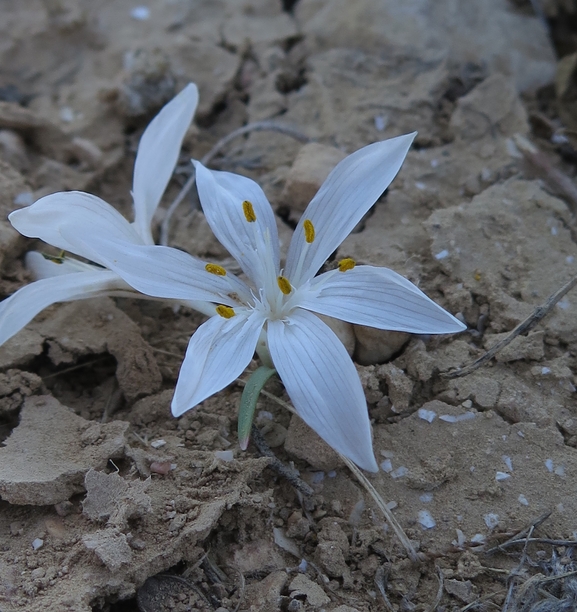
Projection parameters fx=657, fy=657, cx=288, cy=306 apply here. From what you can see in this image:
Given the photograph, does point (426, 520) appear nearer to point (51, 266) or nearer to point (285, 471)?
point (285, 471)

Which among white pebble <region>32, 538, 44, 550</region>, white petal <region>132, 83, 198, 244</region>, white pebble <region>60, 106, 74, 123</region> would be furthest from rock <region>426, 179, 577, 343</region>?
white pebble <region>60, 106, 74, 123</region>

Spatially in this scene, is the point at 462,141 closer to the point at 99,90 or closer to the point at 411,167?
the point at 411,167

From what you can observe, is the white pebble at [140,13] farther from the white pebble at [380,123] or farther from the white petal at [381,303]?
the white petal at [381,303]

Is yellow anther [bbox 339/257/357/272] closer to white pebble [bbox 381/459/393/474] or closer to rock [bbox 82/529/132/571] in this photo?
white pebble [bbox 381/459/393/474]

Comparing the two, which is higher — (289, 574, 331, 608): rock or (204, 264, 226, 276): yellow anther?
(204, 264, 226, 276): yellow anther

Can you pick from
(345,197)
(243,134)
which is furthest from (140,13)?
(345,197)

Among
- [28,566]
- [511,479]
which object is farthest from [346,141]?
[28,566]

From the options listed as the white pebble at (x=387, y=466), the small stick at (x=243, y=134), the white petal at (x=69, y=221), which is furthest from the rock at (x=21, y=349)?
the white pebble at (x=387, y=466)
